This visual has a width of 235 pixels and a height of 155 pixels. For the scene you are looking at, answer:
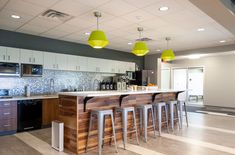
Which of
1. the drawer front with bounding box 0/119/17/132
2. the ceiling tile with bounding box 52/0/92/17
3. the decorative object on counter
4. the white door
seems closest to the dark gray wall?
the decorative object on counter

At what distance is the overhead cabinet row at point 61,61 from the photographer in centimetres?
479

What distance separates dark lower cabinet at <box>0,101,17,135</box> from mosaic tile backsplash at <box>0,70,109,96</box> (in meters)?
0.76

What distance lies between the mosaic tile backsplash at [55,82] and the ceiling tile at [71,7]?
9.00ft

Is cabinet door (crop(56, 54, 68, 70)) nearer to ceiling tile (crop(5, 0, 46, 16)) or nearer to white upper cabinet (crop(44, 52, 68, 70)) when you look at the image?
white upper cabinet (crop(44, 52, 68, 70))

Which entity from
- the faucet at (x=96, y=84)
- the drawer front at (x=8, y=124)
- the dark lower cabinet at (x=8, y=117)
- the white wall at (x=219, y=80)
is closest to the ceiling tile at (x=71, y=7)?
the dark lower cabinet at (x=8, y=117)

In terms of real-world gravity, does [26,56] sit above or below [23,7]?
below

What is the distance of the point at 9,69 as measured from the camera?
4715 mm

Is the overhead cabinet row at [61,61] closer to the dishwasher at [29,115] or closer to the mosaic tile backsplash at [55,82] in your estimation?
the mosaic tile backsplash at [55,82]

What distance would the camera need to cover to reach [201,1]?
8.05 feet

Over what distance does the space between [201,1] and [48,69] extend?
4.69 m

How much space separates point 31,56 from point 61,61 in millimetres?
927

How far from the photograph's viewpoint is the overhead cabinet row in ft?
15.7

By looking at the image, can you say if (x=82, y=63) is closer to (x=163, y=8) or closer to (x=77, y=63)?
(x=77, y=63)

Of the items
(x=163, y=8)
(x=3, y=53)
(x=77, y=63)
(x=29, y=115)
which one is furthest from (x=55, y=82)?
(x=163, y=8)
